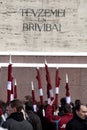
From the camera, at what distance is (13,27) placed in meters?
21.6

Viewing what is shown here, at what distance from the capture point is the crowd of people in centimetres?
835

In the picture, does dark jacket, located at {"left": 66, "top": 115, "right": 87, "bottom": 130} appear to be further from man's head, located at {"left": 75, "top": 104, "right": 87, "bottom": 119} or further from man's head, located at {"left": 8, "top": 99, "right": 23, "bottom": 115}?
man's head, located at {"left": 8, "top": 99, "right": 23, "bottom": 115}

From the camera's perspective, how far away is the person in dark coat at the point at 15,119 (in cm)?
830

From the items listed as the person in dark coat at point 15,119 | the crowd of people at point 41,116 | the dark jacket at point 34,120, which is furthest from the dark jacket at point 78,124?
the dark jacket at point 34,120

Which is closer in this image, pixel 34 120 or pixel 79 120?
pixel 79 120

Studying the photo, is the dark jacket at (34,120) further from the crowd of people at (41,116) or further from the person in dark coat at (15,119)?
the person in dark coat at (15,119)

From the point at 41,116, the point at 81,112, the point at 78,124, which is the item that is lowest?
the point at 41,116

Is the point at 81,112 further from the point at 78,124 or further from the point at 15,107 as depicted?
the point at 15,107

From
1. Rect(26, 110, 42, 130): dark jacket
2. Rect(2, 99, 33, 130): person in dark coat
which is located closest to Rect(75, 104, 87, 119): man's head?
Rect(2, 99, 33, 130): person in dark coat

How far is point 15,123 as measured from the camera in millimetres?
8352

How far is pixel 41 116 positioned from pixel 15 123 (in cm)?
326

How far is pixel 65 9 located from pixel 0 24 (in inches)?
97.1

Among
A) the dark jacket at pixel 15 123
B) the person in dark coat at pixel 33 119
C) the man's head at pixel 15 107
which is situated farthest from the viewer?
the person in dark coat at pixel 33 119

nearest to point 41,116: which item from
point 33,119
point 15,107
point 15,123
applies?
point 33,119
